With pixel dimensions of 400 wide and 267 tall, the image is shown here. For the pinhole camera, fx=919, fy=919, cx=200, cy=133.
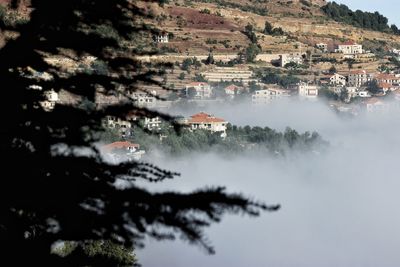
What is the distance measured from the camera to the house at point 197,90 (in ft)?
188

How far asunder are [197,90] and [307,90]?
13.1 metres

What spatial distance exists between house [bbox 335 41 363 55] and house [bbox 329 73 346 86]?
7.70 ft

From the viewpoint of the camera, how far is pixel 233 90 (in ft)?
212

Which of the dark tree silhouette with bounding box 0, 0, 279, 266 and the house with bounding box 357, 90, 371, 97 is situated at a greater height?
the dark tree silhouette with bounding box 0, 0, 279, 266

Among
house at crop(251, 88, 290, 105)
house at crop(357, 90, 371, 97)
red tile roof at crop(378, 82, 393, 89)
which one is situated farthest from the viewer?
red tile roof at crop(378, 82, 393, 89)

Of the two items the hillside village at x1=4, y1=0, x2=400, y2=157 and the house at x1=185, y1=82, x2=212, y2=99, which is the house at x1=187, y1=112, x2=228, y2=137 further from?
the house at x1=185, y1=82, x2=212, y2=99

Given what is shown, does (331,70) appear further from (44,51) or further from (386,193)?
(44,51)

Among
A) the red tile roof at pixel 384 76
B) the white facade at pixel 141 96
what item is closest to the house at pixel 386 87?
the red tile roof at pixel 384 76

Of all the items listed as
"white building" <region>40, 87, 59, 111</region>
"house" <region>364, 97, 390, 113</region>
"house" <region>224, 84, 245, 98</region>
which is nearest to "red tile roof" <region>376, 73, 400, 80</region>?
"house" <region>364, 97, 390, 113</region>

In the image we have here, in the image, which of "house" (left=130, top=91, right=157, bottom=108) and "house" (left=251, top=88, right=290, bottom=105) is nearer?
"house" (left=130, top=91, right=157, bottom=108)

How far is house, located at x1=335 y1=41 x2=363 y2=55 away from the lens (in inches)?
2832

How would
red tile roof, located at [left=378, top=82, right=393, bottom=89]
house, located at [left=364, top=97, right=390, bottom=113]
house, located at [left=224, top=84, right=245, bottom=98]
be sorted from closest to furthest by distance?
house, located at [left=224, top=84, right=245, bottom=98] → house, located at [left=364, top=97, right=390, bottom=113] → red tile roof, located at [left=378, top=82, right=393, bottom=89]

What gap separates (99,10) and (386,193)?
52.2 m

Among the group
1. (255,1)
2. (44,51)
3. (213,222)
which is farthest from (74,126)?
(255,1)
